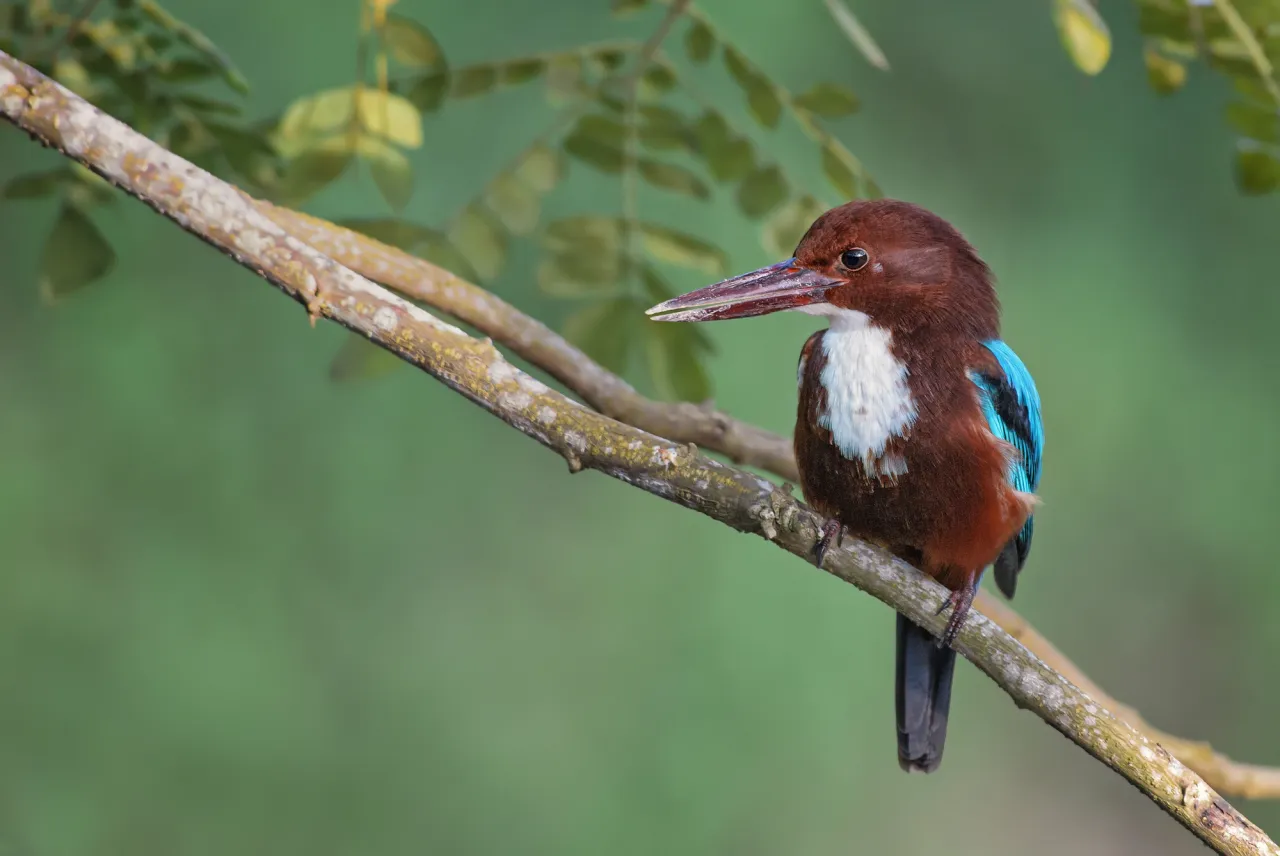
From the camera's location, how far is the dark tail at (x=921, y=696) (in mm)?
1458

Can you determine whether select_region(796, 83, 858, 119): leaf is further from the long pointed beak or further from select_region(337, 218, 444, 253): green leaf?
select_region(337, 218, 444, 253): green leaf

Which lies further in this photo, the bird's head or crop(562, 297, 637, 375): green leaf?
crop(562, 297, 637, 375): green leaf

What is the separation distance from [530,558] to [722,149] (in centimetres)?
133

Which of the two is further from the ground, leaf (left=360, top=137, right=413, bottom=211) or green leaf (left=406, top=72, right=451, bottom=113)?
Result: leaf (left=360, top=137, right=413, bottom=211)

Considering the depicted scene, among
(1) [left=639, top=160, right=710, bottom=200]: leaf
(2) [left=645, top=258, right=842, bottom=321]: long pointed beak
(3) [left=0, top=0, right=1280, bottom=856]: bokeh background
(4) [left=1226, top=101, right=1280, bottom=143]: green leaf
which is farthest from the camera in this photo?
(3) [left=0, top=0, right=1280, bottom=856]: bokeh background

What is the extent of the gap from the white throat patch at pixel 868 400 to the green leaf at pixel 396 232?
486 mm

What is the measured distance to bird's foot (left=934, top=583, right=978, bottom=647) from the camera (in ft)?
3.61

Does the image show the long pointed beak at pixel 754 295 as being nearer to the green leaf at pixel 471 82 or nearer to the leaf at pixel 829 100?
the leaf at pixel 829 100

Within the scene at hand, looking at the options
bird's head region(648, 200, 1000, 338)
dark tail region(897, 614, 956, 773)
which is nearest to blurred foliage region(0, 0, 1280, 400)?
bird's head region(648, 200, 1000, 338)

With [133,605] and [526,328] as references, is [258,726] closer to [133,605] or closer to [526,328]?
[133,605]

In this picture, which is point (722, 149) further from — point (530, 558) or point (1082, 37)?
point (530, 558)

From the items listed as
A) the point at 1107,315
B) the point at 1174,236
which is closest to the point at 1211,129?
the point at 1174,236

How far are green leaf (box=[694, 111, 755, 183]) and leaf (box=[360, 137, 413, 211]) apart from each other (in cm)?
40

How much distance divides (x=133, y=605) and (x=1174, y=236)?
2.39 m
